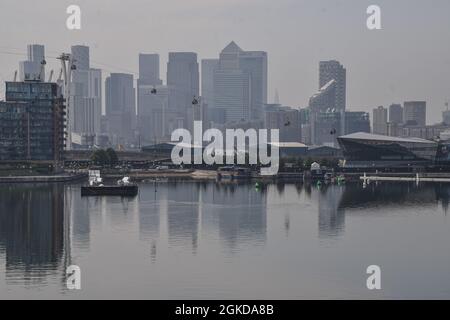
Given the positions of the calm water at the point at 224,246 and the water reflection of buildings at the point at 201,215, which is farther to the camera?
the water reflection of buildings at the point at 201,215

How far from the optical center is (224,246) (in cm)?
3419

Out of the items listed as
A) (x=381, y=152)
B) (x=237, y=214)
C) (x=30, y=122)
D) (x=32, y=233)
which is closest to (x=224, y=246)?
(x=32, y=233)

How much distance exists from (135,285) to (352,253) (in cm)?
915

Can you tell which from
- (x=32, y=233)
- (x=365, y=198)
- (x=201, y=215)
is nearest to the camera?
(x=32, y=233)

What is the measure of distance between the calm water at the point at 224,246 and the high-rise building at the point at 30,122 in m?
26.1

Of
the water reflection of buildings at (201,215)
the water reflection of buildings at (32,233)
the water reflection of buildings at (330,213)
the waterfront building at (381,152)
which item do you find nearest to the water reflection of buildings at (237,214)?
the water reflection of buildings at (201,215)

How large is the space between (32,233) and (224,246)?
28.8ft

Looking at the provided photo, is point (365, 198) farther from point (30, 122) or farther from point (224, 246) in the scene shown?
point (30, 122)

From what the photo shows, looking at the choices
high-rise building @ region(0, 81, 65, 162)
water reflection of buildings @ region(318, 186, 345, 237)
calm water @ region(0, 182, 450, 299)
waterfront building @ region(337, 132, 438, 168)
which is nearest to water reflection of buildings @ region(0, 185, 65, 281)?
calm water @ region(0, 182, 450, 299)

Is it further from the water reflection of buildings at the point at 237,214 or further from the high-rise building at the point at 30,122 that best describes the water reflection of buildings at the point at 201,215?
the high-rise building at the point at 30,122

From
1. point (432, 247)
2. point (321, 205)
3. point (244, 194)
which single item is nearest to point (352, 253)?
point (432, 247)

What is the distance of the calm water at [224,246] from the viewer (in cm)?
2627

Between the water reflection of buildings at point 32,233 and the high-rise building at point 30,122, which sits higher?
the high-rise building at point 30,122
